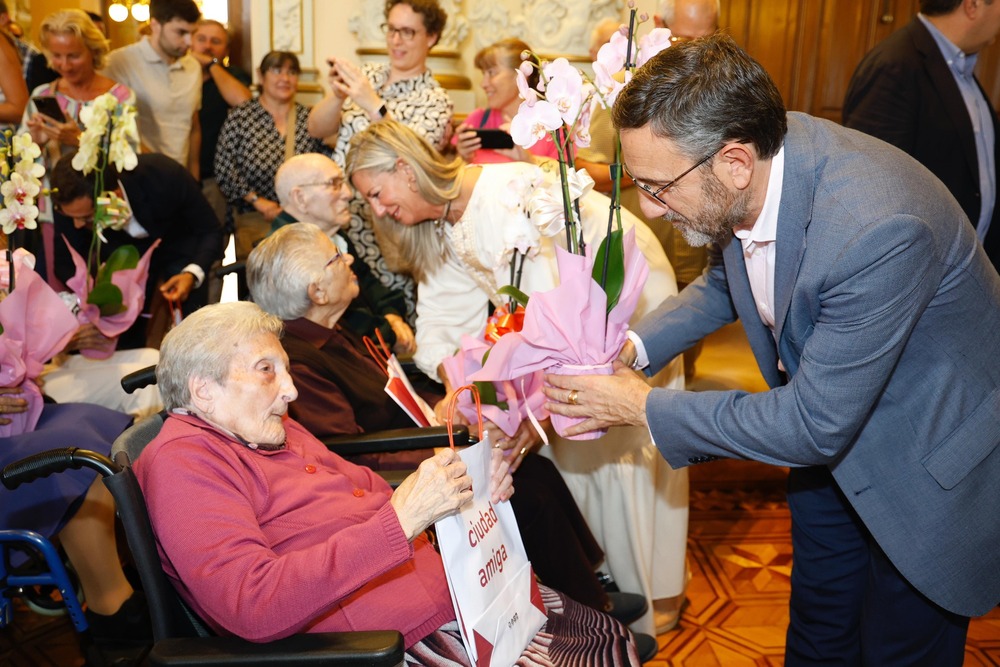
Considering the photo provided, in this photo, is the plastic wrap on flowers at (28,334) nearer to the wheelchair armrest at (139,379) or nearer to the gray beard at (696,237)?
the wheelchair armrest at (139,379)

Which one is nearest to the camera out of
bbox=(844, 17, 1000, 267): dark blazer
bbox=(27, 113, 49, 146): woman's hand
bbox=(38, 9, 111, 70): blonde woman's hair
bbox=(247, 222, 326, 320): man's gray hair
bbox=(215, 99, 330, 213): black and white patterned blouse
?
bbox=(247, 222, 326, 320): man's gray hair

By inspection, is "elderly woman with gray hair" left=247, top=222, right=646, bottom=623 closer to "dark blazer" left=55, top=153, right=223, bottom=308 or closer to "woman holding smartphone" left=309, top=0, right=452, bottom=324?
"woman holding smartphone" left=309, top=0, right=452, bottom=324

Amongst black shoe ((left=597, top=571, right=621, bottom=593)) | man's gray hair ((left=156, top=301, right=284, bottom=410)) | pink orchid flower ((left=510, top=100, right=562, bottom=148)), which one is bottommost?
black shoe ((left=597, top=571, right=621, bottom=593))

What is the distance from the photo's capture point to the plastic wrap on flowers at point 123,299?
287cm

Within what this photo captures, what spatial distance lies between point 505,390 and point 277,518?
59cm

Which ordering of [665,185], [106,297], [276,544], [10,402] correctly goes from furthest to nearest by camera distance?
[106,297]
[10,402]
[276,544]
[665,185]

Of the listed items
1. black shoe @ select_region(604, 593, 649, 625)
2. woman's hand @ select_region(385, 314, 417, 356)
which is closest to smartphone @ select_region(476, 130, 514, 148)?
woman's hand @ select_region(385, 314, 417, 356)

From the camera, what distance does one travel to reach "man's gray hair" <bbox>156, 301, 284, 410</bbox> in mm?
1728

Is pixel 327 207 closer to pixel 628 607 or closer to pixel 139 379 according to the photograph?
pixel 139 379

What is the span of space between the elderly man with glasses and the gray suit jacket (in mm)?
1650

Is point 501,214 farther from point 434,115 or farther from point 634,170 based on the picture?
point 434,115

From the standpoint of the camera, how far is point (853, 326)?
1.40 metres

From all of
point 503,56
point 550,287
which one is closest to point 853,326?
point 550,287

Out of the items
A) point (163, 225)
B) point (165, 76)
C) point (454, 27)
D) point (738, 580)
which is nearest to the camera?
point (738, 580)
